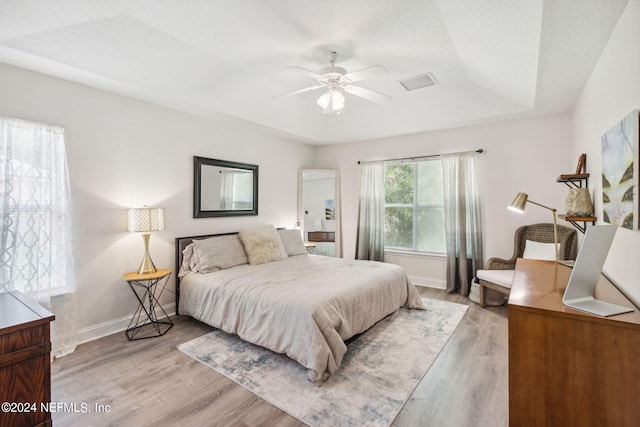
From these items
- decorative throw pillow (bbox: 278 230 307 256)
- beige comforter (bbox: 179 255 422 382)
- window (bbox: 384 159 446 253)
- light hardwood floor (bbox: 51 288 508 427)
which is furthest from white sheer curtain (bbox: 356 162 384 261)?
light hardwood floor (bbox: 51 288 508 427)

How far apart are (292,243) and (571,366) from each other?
359 cm

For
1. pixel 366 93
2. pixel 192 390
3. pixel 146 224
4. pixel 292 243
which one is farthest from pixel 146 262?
pixel 366 93

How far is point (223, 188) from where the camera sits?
4219 mm

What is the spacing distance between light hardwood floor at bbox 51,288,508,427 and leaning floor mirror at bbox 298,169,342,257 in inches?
116

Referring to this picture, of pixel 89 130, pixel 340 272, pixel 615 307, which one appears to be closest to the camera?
pixel 615 307

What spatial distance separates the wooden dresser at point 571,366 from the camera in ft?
3.84

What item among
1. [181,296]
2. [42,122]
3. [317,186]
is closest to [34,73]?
[42,122]

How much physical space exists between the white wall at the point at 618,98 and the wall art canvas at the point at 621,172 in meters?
0.08

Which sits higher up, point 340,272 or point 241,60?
point 241,60

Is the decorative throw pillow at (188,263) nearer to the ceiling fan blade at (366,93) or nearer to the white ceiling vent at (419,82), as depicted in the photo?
the ceiling fan blade at (366,93)

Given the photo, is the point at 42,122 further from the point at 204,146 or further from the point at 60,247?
the point at 204,146

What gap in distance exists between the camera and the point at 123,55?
2629 mm

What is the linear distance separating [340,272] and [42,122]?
10.2 ft

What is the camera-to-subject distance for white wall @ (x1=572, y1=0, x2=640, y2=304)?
5.06 ft
